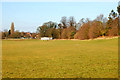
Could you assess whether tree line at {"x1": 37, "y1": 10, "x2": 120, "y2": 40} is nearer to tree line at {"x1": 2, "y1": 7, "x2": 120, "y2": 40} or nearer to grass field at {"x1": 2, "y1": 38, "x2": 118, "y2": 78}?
tree line at {"x1": 2, "y1": 7, "x2": 120, "y2": 40}

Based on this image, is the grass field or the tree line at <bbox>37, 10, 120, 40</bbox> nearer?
the grass field

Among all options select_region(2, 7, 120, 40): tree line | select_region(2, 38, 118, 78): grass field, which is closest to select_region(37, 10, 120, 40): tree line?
select_region(2, 7, 120, 40): tree line

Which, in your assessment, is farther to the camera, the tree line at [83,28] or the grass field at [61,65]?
the tree line at [83,28]

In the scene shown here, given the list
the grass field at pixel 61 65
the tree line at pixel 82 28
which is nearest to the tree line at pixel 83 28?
the tree line at pixel 82 28

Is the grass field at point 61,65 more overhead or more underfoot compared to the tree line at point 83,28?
more underfoot

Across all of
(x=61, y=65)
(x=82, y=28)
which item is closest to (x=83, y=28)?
(x=82, y=28)

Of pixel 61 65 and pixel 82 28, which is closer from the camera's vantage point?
pixel 61 65

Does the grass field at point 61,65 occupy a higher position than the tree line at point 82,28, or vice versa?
the tree line at point 82,28

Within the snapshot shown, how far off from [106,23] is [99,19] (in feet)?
12.5

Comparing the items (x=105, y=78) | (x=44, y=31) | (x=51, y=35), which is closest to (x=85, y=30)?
(x=51, y=35)

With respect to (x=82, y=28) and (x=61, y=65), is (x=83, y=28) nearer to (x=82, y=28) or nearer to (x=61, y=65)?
(x=82, y=28)

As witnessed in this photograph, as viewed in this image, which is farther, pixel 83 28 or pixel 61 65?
pixel 83 28

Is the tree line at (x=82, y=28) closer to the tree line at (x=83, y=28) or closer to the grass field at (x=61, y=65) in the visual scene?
the tree line at (x=83, y=28)

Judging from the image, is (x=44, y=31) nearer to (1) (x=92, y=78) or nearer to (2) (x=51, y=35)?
(2) (x=51, y=35)
